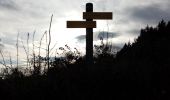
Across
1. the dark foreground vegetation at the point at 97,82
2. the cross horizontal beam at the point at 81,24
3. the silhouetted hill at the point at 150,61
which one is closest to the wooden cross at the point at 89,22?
the cross horizontal beam at the point at 81,24

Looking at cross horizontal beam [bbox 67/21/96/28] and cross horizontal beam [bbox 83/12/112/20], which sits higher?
cross horizontal beam [bbox 83/12/112/20]

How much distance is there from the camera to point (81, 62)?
13062mm

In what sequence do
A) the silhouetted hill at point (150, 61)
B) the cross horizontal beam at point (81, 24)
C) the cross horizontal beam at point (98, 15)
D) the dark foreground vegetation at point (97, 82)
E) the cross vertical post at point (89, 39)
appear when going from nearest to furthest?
the dark foreground vegetation at point (97, 82) → the silhouetted hill at point (150, 61) → the cross horizontal beam at point (81, 24) → the cross horizontal beam at point (98, 15) → the cross vertical post at point (89, 39)

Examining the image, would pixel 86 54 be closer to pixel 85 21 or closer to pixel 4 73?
pixel 85 21

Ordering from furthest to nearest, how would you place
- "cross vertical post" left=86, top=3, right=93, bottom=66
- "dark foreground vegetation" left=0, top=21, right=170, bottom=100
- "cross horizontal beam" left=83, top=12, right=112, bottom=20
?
"cross vertical post" left=86, top=3, right=93, bottom=66 → "cross horizontal beam" left=83, top=12, right=112, bottom=20 → "dark foreground vegetation" left=0, top=21, right=170, bottom=100

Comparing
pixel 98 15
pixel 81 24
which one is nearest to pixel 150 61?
pixel 98 15

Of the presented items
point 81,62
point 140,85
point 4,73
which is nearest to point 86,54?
point 81,62

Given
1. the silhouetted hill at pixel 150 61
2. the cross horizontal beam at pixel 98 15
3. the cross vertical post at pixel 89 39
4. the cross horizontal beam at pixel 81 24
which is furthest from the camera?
the cross vertical post at pixel 89 39

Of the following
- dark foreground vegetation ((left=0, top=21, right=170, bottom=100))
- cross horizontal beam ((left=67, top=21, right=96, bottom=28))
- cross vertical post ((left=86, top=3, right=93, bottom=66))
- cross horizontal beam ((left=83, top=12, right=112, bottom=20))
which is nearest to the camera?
dark foreground vegetation ((left=0, top=21, right=170, bottom=100))

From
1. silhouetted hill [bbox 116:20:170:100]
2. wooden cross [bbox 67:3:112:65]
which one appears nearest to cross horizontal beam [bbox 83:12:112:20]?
wooden cross [bbox 67:3:112:65]

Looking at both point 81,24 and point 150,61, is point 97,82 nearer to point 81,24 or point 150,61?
point 150,61

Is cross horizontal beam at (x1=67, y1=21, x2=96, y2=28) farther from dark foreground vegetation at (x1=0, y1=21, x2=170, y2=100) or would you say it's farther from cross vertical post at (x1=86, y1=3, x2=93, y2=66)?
dark foreground vegetation at (x1=0, y1=21, x2=170, y2=100)

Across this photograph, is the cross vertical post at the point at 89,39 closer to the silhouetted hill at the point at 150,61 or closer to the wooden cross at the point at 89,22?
the wooden cross at the point at 89,22

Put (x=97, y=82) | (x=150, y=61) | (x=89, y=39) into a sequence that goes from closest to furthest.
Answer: (x=97, y=82) < (x=150, y=61) < (x=89, y=39)
